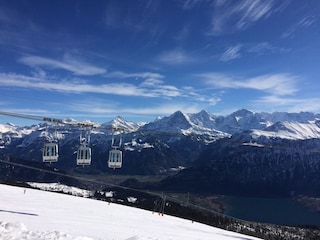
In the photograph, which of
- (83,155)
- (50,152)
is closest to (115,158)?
(83,155)

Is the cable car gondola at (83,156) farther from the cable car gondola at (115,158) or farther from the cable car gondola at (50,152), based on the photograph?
the cable car gondola at (115,158)

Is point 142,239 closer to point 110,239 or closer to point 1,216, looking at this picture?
point 110,239

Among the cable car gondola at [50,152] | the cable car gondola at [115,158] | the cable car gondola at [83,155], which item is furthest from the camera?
the cable car gondola at [115,158]

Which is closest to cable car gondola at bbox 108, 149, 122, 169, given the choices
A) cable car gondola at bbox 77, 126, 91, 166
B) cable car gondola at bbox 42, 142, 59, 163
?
cable car gondola at bbox 77, 126, 91, 166

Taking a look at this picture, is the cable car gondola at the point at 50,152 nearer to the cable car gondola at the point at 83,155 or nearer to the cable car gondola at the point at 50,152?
the cable car gondola at the point at 50,152

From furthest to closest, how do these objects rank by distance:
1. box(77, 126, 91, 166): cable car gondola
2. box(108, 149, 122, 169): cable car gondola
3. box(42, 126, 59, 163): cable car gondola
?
box(108, 149, 122, 169): cable car gondola < box(77, 126, 91, 166): cable car gondola < box(42, 126, 59, 163): cable car gondola

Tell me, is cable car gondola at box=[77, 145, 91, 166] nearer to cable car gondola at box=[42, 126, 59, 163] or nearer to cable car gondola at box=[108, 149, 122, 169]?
cable car gondola at box=[42, 126, 59, 163]

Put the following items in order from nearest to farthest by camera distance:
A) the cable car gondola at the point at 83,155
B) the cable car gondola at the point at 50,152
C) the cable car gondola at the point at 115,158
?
the cable car gondola at the point at 50,152
the cable car gondola at the point at 83,155
the cable car gondola at the point at 115,158

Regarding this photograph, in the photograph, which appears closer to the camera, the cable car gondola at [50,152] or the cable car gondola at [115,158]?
the cable car gondola at [50,152]

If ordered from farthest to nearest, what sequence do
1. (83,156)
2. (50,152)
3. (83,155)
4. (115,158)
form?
(115,158) < (83,155) < (83,156) < (50,152)

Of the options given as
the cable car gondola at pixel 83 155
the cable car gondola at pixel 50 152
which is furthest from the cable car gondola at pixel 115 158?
the cable car gondola at pixel 50 152

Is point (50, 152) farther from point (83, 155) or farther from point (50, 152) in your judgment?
point (83, 155)
